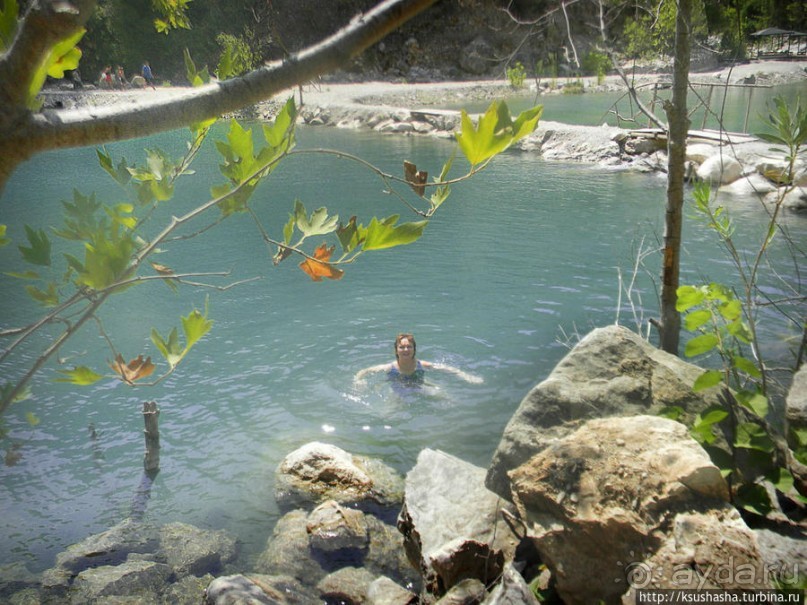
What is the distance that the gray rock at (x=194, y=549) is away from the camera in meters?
4.07

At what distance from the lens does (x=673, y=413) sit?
3.34m

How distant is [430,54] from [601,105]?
19071mm

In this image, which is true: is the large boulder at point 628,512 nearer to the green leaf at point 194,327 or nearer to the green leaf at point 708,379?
the green leaf at point 708,379

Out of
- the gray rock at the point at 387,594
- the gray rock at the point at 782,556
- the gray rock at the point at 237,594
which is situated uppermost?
the gray rock at the point at 782,556

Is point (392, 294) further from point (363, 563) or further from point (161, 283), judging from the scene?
point (363, 563)

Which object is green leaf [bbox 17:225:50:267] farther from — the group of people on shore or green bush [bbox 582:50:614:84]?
the group of people on shore

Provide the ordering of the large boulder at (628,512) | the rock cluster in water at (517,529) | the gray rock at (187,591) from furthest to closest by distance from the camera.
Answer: the gray rock at (187,591), the rock cluster in water at (517,529), the large boulder at (628,512)

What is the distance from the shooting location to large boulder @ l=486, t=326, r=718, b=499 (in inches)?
142

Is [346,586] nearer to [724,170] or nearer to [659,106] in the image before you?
[724,170]

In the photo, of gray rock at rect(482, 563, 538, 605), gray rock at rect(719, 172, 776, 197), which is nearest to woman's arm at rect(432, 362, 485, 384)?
gray rock at rect(482, 563, 538, 605)

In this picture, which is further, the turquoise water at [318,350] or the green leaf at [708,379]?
the turquoise water at [318,350]

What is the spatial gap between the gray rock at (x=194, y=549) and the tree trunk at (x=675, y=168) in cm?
327

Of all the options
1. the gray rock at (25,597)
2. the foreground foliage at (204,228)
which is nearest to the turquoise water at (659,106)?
the gray rock at (25,597)

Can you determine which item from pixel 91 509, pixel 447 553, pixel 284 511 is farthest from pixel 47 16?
pixel 91 509
